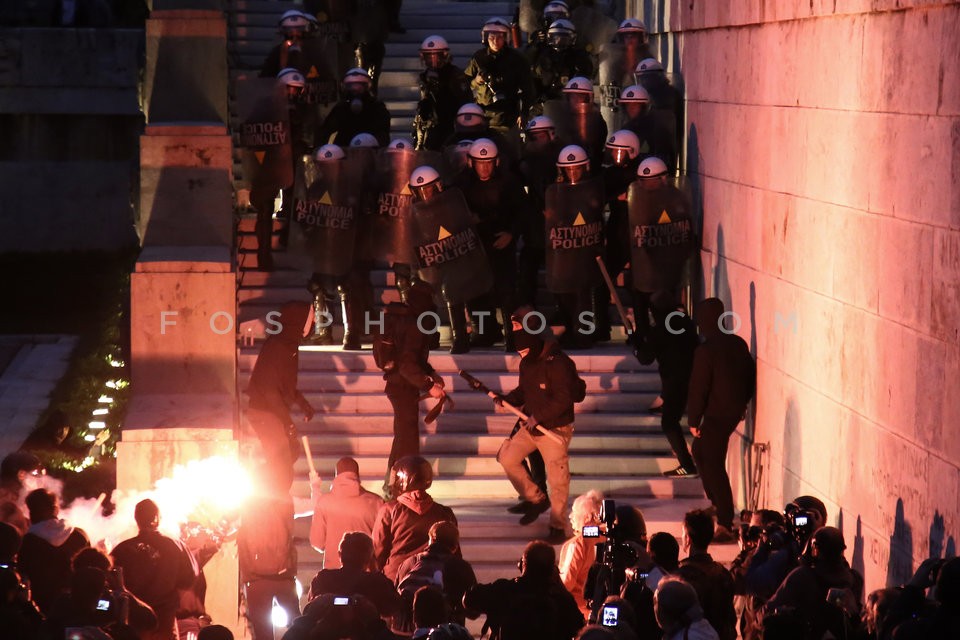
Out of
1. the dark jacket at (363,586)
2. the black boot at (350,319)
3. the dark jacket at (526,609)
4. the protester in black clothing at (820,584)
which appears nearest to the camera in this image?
the dark jacket at (526,609)

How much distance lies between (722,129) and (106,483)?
19.8 ft

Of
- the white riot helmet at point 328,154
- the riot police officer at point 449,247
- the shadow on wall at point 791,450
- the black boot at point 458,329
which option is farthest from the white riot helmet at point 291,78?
the shadow on wall at point 791,450

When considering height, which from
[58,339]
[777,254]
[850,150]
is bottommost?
[58,339]

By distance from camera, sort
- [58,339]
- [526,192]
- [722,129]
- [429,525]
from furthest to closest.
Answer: [58,339]
[526,192]
[722,129]
[429,525]

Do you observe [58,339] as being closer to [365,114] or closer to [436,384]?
[365,114]

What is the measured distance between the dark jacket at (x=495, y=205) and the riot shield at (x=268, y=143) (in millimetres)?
2355

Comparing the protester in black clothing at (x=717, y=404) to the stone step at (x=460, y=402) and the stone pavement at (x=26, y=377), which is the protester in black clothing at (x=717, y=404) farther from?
the stone pavement at (x=26, y=377)

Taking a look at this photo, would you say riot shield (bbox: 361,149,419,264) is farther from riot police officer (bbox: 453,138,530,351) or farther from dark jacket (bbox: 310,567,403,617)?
dark jacket (bbox: 310,567,403,617)

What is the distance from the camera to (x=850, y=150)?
13055 millimetres

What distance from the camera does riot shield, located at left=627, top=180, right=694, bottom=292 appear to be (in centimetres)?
1716

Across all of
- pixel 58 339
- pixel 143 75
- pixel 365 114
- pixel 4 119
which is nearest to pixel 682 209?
pixel 365 114

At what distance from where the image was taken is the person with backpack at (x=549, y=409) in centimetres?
1480

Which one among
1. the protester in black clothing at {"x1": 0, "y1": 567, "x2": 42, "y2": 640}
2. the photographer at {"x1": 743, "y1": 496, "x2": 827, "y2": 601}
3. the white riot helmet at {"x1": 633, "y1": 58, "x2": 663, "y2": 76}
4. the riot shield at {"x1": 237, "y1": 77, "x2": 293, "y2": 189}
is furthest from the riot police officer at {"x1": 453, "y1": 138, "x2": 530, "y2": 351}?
the protester in black clothing at {"x1": 0, "y1": 567, "x2": 42, "y2": 640}

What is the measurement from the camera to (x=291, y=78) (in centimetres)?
1936
